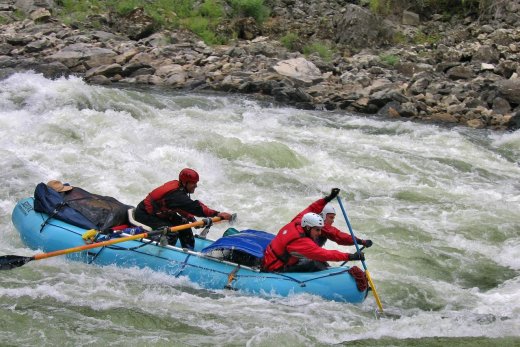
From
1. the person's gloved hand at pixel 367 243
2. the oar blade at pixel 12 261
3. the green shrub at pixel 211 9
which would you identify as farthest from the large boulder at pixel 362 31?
the oar blade at pixel 12 261

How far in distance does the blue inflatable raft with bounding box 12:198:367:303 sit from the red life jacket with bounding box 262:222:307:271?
9 centimetres

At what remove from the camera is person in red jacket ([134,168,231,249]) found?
6348 millimetres

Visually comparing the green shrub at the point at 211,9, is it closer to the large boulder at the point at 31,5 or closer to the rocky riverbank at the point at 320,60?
the rocky riverbank at the point at 320,60

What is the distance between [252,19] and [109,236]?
16.6 metres

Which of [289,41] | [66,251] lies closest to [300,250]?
[66,251]

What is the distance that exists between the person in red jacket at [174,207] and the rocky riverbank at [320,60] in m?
8.86

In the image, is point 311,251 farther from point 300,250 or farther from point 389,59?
point 389,59

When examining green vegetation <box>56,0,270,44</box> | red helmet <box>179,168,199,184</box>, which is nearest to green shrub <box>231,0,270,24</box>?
green vegetation <box>56,0,270,44</box>

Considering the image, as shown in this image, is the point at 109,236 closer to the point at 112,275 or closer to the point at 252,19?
the point at 112,275

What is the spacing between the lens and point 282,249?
5793 mm

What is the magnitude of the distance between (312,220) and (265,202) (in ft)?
9.97

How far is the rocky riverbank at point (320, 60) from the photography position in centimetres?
1506

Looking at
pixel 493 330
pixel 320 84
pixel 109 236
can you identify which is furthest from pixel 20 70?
pixel 493 330

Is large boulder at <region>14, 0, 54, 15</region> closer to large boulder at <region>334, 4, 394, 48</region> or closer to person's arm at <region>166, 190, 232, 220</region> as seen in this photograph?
large boulder at <region>334, 4, 394, 48</region>
